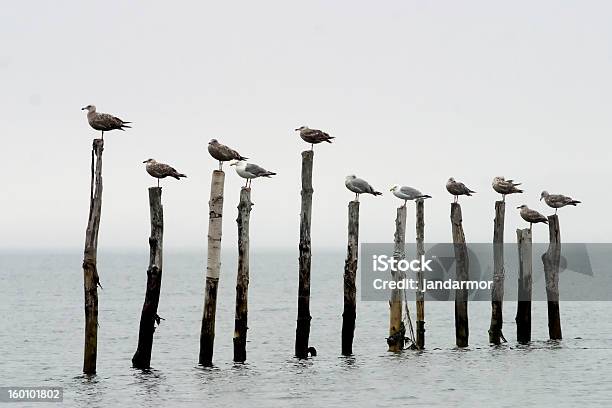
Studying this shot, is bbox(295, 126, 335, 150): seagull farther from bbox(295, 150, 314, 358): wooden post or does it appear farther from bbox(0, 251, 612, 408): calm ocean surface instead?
bbox(0, 251, 612, 408): calm ocean surface

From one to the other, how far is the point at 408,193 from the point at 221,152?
5.35 meters

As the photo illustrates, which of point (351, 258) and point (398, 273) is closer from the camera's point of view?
point (351, 258)

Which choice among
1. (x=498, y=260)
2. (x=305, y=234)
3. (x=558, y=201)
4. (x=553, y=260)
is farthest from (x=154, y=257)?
(x=558, y=201)

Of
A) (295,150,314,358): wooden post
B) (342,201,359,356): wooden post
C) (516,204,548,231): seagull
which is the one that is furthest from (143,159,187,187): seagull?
(516,204,548,231): seagull

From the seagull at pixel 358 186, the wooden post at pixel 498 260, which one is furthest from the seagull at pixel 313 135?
the wooden post at pixel 498 260

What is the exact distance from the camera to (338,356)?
103 ft

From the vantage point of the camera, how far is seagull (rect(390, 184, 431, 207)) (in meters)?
29.4

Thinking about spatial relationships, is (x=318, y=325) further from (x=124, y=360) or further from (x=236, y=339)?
(x=236, y=339)

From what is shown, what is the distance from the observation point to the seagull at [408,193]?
2941 cm

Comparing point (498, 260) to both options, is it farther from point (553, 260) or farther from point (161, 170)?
point (161, 170)

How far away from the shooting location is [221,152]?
91.5 ft

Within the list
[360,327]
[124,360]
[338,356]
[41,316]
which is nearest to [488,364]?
[338,356]

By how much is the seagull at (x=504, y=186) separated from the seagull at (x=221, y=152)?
821cm

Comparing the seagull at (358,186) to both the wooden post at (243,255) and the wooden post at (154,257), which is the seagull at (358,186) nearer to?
the wooden post at (243,255)
